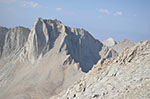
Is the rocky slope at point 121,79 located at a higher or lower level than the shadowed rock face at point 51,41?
lower

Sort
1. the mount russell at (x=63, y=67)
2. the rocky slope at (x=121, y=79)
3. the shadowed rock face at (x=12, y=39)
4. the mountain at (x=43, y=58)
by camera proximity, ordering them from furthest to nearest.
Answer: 1. the shadowed rock face at (x=12, y=39)
2. the mountain at (x=43, y=58)
3. the mount russell at (x=63, y=67)
4. the rocky slope at (x=121, y=79)

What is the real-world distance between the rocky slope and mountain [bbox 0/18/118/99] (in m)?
37.6

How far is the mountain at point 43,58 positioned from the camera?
202 ft

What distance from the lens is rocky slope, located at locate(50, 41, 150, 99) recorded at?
15.7m

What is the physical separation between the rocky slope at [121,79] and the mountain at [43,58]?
37613 mm

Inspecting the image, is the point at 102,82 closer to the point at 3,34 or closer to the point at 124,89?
the point at 124,89

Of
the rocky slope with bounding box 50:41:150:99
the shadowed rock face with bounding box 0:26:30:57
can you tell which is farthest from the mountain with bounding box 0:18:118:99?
the rocky slope with bounding box 50:41:150:99

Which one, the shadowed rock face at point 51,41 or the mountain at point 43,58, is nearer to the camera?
the mountain at point 43,58

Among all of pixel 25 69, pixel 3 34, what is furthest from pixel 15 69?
pixel 3 34

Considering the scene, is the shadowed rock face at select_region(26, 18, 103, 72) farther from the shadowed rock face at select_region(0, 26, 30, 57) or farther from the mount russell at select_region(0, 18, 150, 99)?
the shadowed rock face at select_region(0, 26, 30, 57)

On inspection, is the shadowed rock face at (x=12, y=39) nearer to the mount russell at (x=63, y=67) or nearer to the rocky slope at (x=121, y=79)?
the mount russell at (x=63, y=67)

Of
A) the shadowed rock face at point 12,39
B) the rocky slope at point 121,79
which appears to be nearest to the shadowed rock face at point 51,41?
the shadowed rock face at point 12,39

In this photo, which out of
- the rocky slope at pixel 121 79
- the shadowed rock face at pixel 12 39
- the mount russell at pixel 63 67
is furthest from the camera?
the shadowed rock face at pixel 12 39

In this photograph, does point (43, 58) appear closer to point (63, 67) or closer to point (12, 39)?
point (63, 67)
